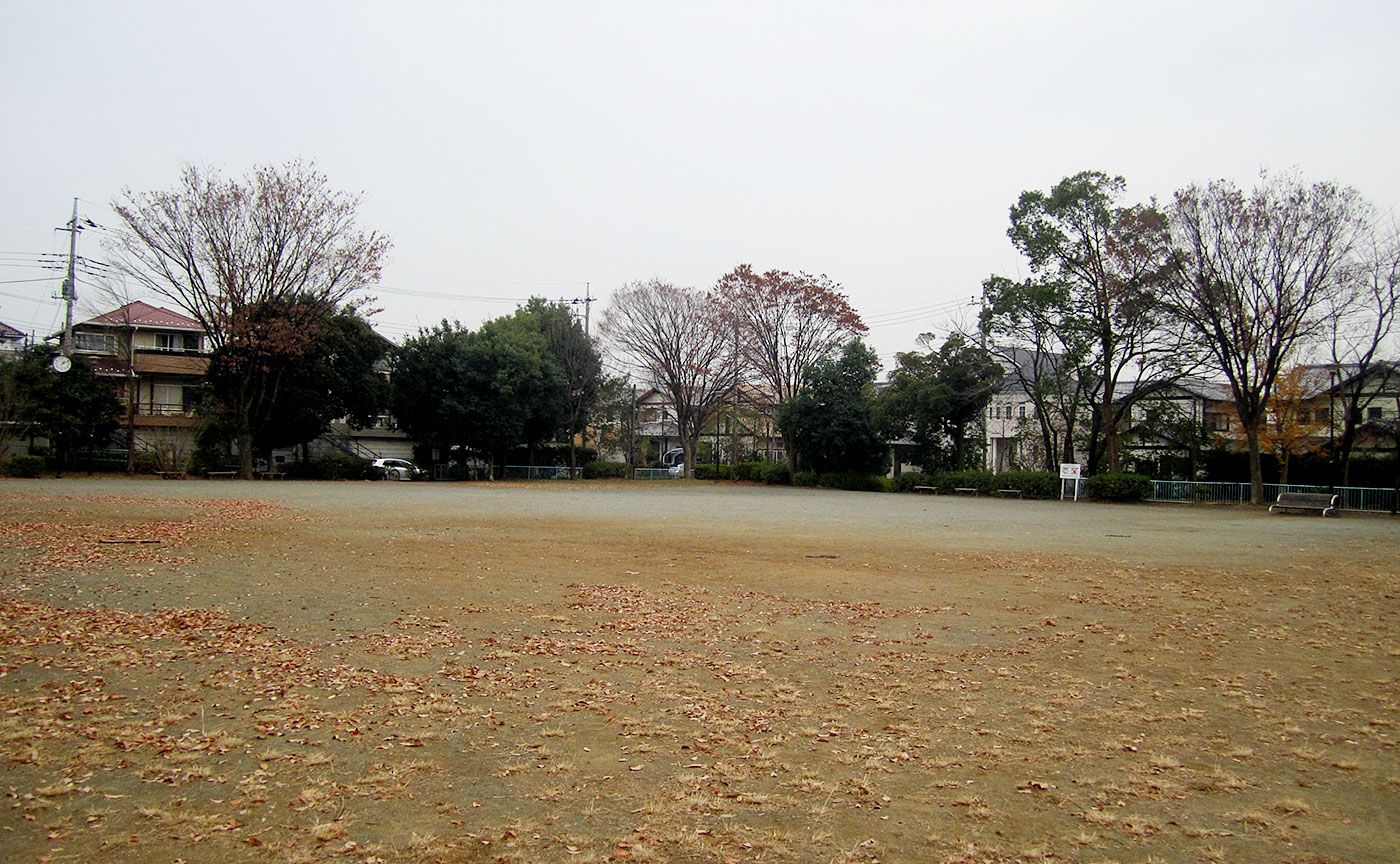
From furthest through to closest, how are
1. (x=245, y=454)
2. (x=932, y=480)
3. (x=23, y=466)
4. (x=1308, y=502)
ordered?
1. (x=245, y=454)
2. (x=932, y=480)
3. (x=23, y=466)
4. (x=1308, y=502)

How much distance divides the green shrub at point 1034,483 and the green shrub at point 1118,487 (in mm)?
1244

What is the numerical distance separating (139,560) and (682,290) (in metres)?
34.7

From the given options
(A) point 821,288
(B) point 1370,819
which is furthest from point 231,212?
(B) point 1370,819

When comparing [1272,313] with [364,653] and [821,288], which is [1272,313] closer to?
[821,288]

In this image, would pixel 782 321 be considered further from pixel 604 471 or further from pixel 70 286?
pixel 70 286

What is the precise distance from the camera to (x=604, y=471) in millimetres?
50031

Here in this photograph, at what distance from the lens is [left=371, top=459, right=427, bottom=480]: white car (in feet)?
144

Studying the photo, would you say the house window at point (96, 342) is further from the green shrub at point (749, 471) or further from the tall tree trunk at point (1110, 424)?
the tall tree trunk at point (1110, 424)

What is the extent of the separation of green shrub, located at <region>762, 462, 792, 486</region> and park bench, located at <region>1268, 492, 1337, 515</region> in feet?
74.8

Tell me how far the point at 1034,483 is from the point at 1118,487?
3201 mm

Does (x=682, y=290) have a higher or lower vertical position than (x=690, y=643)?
higher

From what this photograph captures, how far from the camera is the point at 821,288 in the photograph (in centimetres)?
4128

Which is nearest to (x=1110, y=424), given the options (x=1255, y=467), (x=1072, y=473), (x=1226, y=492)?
(x=1072, y=473)

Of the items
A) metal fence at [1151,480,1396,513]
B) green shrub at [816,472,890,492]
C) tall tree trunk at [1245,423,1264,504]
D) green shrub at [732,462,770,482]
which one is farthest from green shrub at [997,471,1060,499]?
green shrub at [732,462,770,482]
